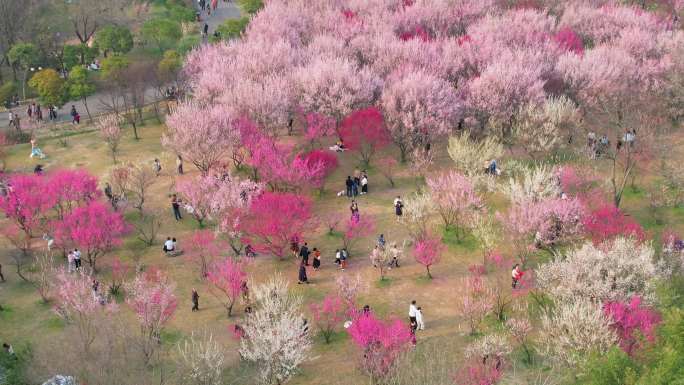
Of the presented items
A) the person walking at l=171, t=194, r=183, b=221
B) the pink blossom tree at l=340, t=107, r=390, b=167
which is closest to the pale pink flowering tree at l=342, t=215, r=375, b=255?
the pink blossom tree at l=340, t=107, r=390, b=167

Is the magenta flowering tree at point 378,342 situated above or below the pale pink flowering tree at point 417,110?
below

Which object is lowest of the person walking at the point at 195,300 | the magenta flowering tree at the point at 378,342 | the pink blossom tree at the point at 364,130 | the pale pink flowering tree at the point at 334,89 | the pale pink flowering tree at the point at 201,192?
the person walking at the point at 195,300

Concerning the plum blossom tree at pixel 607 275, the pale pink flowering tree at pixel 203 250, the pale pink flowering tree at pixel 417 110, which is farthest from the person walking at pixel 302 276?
the pale pink flowering tree at pixel 417 110

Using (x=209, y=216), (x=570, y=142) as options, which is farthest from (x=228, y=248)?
(x=570, y=142)

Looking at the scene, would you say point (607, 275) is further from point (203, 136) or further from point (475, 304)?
point (203, 136)

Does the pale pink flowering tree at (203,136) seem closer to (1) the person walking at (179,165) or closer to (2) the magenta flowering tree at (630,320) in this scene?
(1) the person walking at (179,165)

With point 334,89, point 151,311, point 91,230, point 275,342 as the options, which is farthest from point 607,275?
point 91,230

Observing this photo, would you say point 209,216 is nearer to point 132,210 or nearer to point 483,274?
point 132,210
